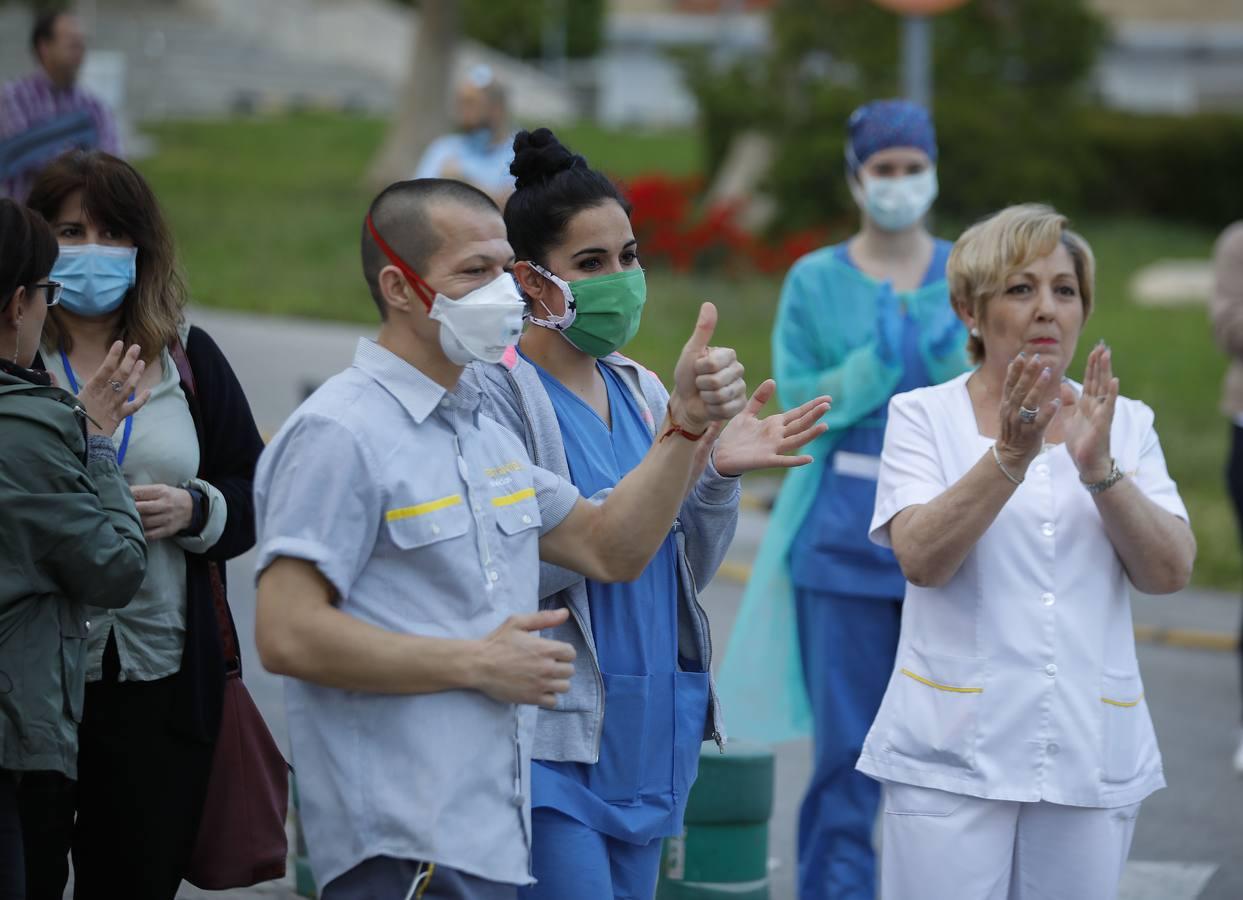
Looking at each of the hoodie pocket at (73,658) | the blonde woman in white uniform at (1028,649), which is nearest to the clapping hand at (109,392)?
the hoodie pocket at (73,658)

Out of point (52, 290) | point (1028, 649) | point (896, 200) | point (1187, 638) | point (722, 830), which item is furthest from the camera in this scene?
point (1187, 638)

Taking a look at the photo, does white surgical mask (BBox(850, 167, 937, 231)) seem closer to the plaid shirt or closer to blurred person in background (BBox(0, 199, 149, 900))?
blurred person in background (BBox(0, 199, 149, 900))

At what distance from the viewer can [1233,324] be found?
7098 millimetres

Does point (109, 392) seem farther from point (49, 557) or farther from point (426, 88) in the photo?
point (426, 88)

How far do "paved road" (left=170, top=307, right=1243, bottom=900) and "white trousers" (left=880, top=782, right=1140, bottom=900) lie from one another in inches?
81.7

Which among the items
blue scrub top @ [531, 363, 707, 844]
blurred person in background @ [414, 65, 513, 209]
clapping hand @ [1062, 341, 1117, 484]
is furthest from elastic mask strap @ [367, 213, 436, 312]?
blurred person in background @ [414, 65, 513, 209]

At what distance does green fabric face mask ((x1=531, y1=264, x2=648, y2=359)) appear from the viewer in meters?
3.65

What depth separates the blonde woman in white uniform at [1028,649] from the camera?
12.3 ft

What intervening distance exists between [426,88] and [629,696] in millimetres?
22569

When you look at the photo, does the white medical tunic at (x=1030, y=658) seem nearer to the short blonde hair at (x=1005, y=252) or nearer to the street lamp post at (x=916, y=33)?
the short blonde hair at (x=1005, y=252)

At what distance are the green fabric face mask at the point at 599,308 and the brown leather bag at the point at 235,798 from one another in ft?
3.12

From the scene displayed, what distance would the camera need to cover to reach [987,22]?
23.9 meters

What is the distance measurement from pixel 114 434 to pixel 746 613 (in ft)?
8.25

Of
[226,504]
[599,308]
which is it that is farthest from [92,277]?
[599,308]
